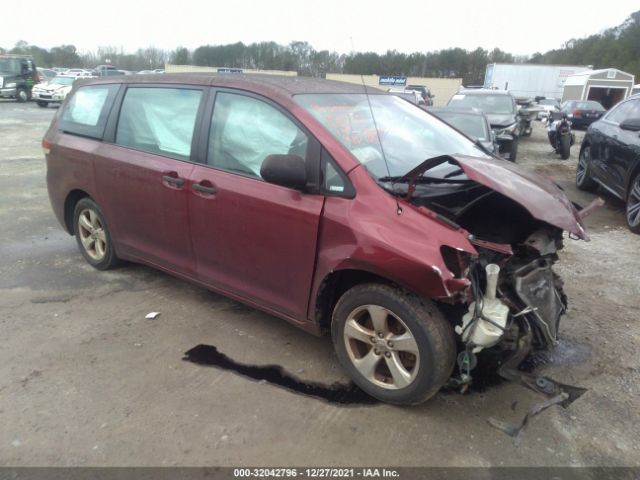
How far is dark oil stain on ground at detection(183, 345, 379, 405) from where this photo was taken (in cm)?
290

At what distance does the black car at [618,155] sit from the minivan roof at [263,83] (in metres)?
4.06

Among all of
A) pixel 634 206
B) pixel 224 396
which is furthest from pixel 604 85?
pixel 224 396

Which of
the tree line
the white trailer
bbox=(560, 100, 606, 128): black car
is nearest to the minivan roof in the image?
bbox=(560, 100, 606, 128): black car

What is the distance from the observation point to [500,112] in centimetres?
1179

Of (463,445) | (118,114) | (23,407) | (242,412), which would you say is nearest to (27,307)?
(23,407)

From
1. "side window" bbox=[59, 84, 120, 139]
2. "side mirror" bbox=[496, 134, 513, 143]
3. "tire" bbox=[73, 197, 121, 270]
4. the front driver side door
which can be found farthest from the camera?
"side mirror" bbox=[496, 134, 513, 143]

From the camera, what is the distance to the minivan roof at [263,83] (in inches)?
125

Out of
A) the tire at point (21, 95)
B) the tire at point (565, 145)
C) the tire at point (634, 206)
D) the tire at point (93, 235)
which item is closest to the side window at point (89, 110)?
the tire at point (93, 235)

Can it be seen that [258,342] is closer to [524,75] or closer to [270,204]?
[270,204]

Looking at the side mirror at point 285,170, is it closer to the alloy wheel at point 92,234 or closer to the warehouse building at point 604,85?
the alloy wheel at point 92,234

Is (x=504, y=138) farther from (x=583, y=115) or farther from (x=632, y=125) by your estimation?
(x=583, y=115)

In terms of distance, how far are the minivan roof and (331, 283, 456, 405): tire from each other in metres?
1.39

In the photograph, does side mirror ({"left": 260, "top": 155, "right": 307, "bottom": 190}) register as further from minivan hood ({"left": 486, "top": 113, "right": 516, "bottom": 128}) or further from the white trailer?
the white trailer

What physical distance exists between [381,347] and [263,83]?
185 cm
